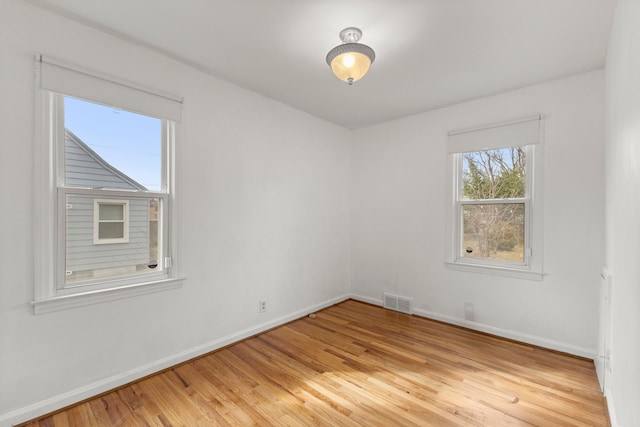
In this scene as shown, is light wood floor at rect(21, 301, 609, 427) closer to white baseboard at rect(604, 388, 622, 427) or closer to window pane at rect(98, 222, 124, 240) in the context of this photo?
white baseboard at rect(604, 388, 622, 427)

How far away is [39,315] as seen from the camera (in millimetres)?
1920

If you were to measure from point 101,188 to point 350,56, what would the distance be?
206cm

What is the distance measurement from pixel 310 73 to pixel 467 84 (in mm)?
1584

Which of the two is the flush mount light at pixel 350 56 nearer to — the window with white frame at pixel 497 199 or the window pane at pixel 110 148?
the window pane at pixel 110 148

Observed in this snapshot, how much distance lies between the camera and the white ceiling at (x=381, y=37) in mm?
1894

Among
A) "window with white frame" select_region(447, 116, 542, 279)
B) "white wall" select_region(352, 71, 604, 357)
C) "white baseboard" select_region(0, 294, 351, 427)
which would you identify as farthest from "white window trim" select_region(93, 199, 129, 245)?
"window with white frame" select_region(447, 116, 542, 279)

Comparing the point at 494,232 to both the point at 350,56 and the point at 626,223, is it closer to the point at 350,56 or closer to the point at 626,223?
the point at 626,223

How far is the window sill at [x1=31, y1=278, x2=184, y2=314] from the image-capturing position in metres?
1.93

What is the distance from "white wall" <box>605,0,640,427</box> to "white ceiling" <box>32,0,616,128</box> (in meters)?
0.45

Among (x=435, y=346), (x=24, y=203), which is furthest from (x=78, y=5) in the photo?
(x=435, y=346)

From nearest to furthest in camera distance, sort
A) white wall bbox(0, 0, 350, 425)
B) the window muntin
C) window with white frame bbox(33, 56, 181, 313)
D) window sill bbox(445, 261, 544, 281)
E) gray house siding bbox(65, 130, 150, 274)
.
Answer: white wall bbox(0, 0, 350, 425)
window with white frame bbox(33, 56, 181, 313)
gray house siding bbox(65, 130, 150, 274)
window sill bbox(445, 261, 544, 281)
the window muntin

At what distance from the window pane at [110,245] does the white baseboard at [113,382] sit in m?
0.75

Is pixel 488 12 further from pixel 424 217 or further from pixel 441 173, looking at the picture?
pixel 424 217

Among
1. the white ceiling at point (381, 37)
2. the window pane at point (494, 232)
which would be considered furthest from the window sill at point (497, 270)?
the white ceiling at point (381, 37)
